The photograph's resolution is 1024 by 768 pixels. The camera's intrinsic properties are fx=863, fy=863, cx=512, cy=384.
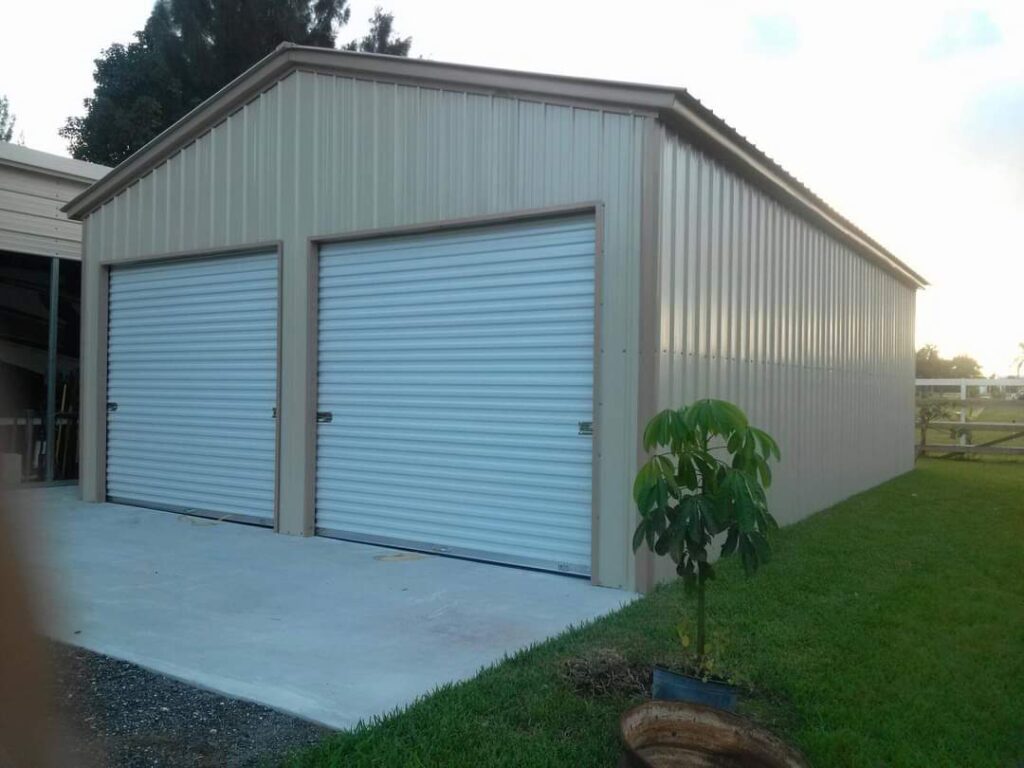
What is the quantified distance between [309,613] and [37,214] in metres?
8.53

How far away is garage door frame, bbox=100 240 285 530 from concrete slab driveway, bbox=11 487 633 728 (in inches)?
29.4

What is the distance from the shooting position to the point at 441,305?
7941mm

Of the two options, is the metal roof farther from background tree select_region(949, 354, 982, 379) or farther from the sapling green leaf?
background tree select_region(949, 354, 982, 379)

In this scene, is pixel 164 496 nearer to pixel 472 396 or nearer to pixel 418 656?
pixel 472 396

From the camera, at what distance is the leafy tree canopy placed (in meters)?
56.2

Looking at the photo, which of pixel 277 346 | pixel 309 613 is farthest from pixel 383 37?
pixel 309 613

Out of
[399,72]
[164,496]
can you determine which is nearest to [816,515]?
[399,72]

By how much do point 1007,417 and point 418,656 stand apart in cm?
3157

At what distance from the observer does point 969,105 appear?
12.0 m

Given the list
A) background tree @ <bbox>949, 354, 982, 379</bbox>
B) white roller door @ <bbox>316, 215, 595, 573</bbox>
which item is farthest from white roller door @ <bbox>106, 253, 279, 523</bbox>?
background tree @ <bbox>949, 354, 982, 379</bbox>

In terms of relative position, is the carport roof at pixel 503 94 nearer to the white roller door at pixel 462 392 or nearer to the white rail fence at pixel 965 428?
the white roller door at pixel 462 392

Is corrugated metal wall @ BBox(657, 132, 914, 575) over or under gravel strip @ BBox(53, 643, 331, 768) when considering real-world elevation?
over

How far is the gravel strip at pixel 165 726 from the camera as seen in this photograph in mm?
3531

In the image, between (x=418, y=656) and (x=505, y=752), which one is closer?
(x=505, y=752)
